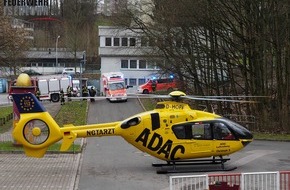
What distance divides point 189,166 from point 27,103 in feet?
22.0

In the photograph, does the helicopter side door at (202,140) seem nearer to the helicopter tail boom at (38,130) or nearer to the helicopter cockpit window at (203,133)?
the helicopter cockpit window at (203,133)

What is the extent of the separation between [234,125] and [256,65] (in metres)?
13.6

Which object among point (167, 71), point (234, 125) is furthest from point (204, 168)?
point (167, 71)

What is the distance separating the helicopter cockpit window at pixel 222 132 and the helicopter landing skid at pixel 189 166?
925 millimetres

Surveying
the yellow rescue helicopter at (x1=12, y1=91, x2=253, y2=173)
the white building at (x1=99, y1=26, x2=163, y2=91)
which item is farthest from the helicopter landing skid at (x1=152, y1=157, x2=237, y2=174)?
the white building at (x1=99, y1=26, x2=163, y2=91)

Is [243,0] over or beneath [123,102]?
over

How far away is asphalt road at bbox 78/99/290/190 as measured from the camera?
59.3 ft

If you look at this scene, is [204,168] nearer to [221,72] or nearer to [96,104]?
[221,72]

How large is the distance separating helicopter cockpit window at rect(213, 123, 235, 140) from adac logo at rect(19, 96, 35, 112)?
6967mm

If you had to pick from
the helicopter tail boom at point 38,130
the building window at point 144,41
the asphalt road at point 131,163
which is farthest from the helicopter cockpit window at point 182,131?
the building window at point 144,41

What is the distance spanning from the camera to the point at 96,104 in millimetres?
50688

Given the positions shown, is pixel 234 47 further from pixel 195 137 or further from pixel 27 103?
pixel 27 103

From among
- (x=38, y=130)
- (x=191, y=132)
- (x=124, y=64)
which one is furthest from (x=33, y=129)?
(x=124, y=64)

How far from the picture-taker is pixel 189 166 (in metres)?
20.7
